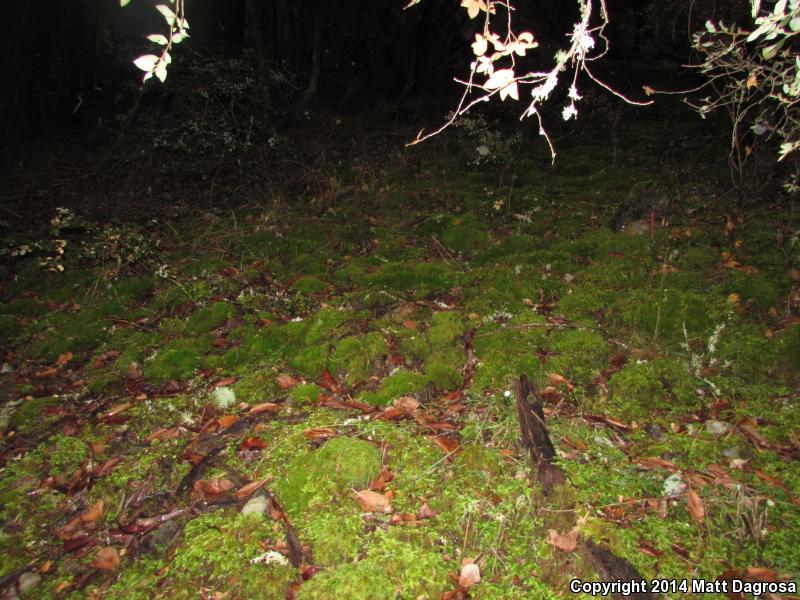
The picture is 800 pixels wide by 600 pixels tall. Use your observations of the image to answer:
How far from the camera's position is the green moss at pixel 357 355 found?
3.67 m

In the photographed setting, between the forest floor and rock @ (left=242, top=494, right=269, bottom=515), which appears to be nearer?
the forest floor

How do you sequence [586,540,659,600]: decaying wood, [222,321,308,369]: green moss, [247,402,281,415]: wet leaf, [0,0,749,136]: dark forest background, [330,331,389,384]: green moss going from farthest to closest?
[0,0,749,136]: dark forest background → [222,321,308,369]: green moss → [330,331,389,384]: green moss → [247,402,281,415]: wet leaf → [586,540,659,600]: decaying wood

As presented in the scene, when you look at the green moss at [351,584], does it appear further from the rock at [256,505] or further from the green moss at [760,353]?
the green moss at [760,353]

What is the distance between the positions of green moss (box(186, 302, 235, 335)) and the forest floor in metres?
0.03

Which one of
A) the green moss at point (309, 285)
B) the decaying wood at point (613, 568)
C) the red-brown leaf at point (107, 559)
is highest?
the green moss at point (309, 285)

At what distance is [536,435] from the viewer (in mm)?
2865

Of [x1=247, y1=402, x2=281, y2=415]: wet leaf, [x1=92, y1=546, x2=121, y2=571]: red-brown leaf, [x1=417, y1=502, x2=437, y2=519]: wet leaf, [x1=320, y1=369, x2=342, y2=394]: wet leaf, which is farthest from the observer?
[x1=320, y1=369, x2=342, y2=394]: wet leaf

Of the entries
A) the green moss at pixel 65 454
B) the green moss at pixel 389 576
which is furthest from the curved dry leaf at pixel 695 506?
the green moss at pixel 65 454

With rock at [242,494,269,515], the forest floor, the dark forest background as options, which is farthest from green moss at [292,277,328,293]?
the dark forest background

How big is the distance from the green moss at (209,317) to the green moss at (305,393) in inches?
54.1

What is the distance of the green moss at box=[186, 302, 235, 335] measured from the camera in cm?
439

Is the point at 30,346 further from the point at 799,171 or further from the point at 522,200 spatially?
the point at 799,171

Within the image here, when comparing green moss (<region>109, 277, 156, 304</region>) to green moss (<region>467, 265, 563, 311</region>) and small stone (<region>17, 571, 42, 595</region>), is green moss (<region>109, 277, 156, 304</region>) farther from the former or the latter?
green moss (<region>467, 265, 563, 311</region>)

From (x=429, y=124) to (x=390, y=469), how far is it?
28.8 feet
